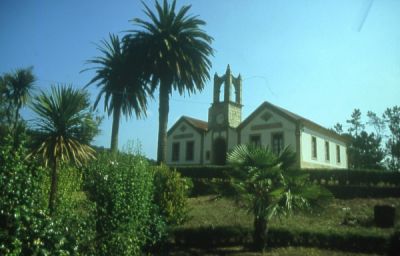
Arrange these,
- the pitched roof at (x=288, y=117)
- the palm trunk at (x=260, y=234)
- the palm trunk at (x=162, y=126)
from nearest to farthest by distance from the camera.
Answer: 1. the palm trunk at (x=260, y=234)
2. the palm trunk at (x=162, y=126)
3. the pitched roof at (x=288, y=117)

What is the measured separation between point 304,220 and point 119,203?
1173 cm

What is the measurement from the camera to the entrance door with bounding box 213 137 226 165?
139ft

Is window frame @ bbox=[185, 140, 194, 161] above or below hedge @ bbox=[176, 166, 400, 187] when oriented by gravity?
above

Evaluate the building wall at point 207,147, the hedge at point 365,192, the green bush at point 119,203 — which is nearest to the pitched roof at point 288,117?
the building wall at point 207,147

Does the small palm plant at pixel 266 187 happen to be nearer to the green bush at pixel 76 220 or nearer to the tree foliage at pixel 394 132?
the green bush at pixel 76 220

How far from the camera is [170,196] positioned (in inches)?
678

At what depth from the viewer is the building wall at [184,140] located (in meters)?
44.6

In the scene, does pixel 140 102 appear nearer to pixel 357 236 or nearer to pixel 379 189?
pixel 379 189

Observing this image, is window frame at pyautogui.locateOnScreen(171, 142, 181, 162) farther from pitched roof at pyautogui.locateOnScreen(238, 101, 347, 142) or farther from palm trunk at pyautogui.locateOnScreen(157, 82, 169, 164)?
palm trunk at pyautogui.locateOnScreen(157, 82, 169, 164)

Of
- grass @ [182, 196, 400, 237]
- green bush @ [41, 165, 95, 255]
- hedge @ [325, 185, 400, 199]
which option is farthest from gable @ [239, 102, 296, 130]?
green bush @ [41, 165, 95, 255]

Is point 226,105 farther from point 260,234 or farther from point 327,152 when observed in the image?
point 260,234

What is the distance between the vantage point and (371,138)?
245ft

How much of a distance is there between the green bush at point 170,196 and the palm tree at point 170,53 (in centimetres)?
1379

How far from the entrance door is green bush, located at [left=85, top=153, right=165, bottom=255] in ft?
96.5
